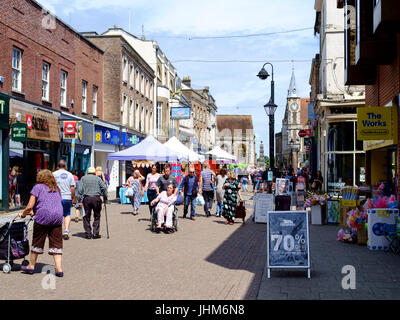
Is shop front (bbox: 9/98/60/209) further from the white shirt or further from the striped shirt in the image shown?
the striped shirt

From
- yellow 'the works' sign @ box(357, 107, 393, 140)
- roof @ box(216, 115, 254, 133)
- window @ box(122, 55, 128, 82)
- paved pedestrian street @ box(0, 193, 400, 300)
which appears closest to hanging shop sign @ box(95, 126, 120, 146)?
window @ box(122, 55, 128, 82)

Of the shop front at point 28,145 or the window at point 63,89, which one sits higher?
the window at point 63,89

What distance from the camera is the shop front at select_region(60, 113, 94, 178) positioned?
21.7 metres

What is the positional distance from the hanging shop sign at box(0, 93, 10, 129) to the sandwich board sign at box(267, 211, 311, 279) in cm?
1199

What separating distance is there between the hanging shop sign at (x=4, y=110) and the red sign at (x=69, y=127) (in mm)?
4565

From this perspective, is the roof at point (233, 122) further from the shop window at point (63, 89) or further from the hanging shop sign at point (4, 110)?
the hanging shop sign at point (4, 110)

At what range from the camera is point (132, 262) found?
8.71 m

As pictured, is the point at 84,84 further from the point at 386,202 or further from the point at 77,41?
the point at 386,202

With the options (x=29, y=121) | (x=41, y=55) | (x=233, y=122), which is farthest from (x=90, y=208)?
(x=233, y=122)

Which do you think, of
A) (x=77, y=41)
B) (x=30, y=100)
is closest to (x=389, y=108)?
(x=30, y=100)

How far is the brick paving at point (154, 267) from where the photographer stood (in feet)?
21.3

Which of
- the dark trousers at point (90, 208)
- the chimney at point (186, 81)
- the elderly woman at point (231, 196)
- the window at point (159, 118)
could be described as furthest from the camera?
the chimney at point (186, 81)

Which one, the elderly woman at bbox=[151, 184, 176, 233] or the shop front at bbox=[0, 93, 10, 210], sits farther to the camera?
the shop front at bbox=[0, 93, 10, 210]

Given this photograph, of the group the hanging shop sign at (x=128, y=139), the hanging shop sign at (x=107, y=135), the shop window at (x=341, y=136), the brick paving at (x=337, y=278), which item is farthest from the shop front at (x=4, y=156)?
the hanging shop sign at (x=128, y=139)
